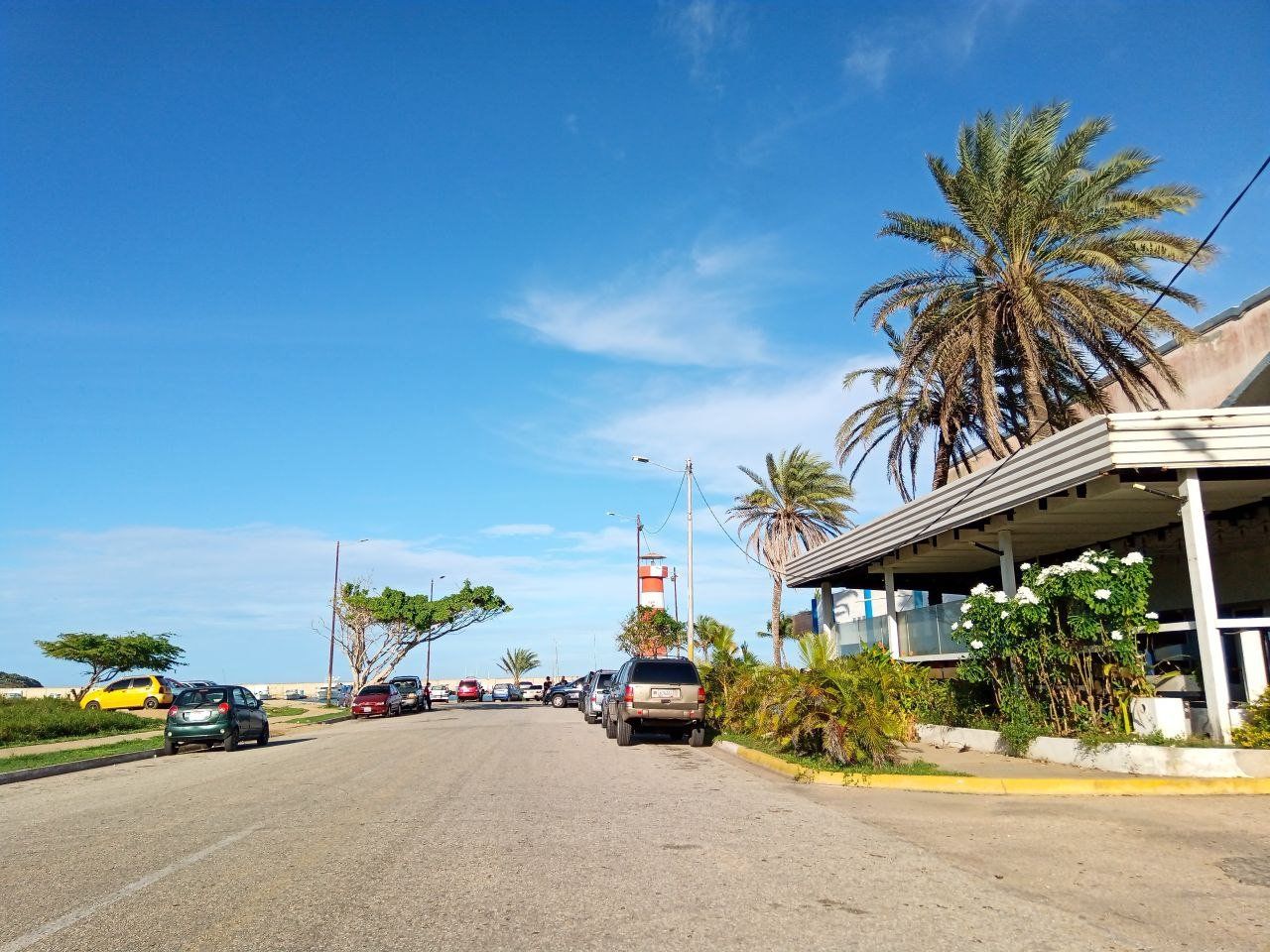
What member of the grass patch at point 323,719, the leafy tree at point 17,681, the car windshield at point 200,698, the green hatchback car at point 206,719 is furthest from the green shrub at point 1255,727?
the leafy tree at point 17,681

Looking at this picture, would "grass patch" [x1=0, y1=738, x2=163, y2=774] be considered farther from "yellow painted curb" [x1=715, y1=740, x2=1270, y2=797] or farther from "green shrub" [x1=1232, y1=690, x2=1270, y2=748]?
"green shrub" [x1=1232, y1=690, x2=1270, y2=748]

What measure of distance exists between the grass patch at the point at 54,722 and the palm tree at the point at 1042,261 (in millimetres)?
25639

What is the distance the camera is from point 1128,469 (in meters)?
13.6

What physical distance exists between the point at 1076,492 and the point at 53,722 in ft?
91.8

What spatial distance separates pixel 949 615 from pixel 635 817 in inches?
471

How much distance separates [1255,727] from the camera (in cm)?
1198

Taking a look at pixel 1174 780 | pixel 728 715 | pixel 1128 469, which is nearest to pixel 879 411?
pixel 728 715

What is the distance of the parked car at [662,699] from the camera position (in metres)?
21.3

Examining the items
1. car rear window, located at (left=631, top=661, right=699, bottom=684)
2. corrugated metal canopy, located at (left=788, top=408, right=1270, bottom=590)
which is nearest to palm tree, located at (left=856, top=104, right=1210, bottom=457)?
corrugated metal canopy, located at (left=788, top=408, right=1270, bottom=590)

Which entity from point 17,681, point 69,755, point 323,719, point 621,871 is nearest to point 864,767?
point 621,871

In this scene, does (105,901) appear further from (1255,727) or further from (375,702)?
(375,702)

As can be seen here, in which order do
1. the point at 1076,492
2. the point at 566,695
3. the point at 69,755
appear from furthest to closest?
the point at 566,695
the point at 69,755
the point at 1076,492

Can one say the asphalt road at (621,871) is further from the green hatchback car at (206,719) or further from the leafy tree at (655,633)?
the leafy tree at (655,633)

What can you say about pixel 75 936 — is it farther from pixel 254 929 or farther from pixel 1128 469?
pixel 1128 469
